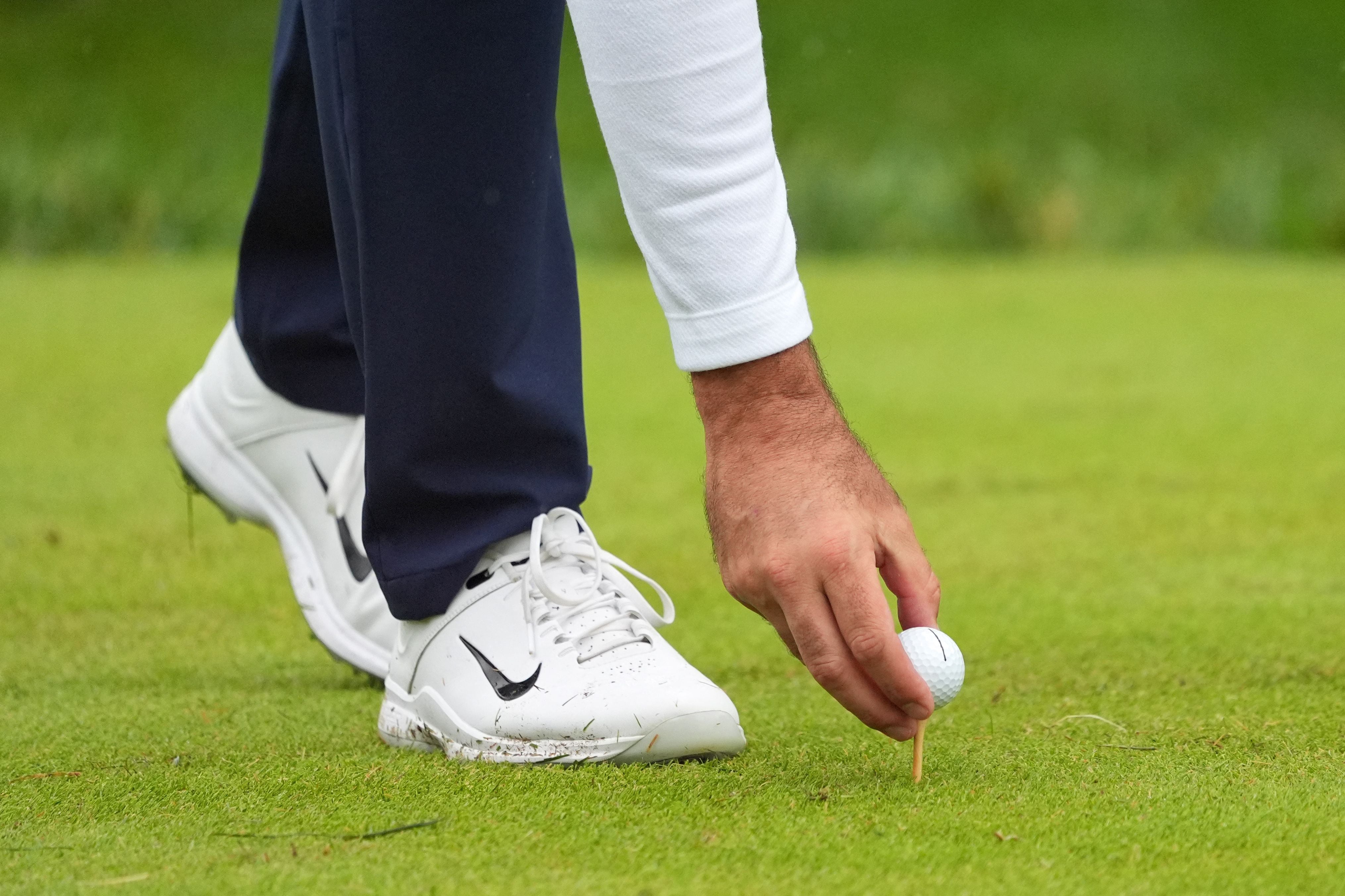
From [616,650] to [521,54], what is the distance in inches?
15.1

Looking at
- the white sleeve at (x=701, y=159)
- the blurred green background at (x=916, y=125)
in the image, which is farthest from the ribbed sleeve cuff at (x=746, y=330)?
the blurred green background at (x=916, y=125)

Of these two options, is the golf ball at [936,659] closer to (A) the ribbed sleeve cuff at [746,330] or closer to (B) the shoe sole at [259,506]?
(A) the ribbed sleeve cuff at [746,330]

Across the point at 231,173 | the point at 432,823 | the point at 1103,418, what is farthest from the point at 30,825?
the point at 231,173

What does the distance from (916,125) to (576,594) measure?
1072 cm

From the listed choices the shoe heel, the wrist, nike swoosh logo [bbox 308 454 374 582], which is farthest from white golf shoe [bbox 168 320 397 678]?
the wrist

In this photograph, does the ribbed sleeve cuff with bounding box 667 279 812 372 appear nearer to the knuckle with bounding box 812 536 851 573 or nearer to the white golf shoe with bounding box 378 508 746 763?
the knuckle with bounding box 812 536 851 573

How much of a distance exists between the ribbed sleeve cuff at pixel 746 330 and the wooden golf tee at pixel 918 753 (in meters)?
0.22

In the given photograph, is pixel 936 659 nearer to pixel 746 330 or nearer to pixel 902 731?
pixel 902 731

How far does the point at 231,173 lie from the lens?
771cm

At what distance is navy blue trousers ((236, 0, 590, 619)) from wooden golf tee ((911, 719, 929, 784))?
33 centimetres

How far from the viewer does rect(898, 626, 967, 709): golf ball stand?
2.68ft

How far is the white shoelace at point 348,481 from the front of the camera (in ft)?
4.04

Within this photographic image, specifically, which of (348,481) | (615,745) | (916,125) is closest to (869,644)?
(615,745)

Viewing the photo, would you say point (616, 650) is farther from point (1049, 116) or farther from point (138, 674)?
point (1049, 116)
